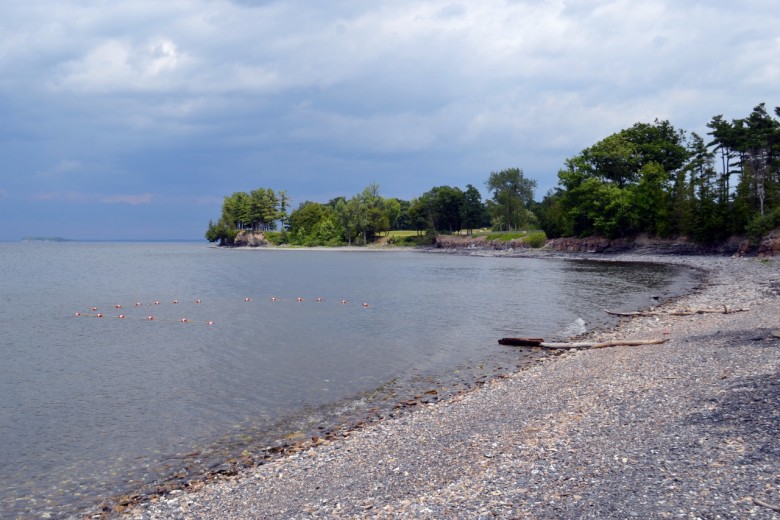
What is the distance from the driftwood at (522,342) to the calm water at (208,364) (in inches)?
34.7

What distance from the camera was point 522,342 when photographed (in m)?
25.2

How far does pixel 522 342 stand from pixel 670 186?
3766 inches

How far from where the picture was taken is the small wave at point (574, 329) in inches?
1101

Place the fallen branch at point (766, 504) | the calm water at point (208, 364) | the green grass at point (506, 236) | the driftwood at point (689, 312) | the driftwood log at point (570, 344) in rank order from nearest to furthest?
the fallen branch at point (766, 504) < the calm water at point (208, 364) < the driftwood log at point (570, 344) < the driftwood at point (689, 312) < the green grass at point (506, 236)

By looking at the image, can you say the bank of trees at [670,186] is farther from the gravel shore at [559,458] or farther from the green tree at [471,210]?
the gravel shore at [559,458]

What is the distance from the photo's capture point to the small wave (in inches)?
1101

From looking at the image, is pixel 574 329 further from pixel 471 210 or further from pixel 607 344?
pixel 471 210

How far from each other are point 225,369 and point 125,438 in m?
7.80

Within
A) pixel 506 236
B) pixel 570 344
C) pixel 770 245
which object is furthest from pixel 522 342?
pixel 506 236

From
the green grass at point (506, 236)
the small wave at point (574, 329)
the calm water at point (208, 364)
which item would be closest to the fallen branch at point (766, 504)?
the calm water at point (208, 364)

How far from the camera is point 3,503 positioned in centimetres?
1059

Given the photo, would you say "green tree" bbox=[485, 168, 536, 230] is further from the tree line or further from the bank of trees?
the bank of trees

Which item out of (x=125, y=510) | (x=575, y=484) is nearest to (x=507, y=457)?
(x=575, y=484)

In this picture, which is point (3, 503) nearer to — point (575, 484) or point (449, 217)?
point (575, 484)
